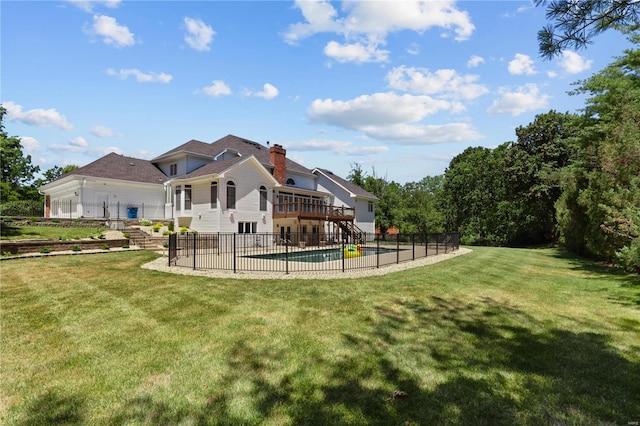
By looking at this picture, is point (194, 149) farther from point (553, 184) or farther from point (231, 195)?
point (553, 184)

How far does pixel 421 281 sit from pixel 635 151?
26.6ft

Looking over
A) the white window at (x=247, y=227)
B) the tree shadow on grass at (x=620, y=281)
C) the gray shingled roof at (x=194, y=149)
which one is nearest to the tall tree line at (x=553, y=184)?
the tree shadow on grass at (x=620, y=281)

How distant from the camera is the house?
2445 cm

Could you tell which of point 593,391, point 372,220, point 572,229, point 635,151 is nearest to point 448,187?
point 372,220

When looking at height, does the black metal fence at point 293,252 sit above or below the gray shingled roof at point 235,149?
below

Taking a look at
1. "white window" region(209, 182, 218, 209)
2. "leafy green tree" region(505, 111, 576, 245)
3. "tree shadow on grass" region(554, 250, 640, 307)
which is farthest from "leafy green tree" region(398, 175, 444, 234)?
"white window" region(209, 182, 218, 209)

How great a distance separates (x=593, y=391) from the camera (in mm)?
3912

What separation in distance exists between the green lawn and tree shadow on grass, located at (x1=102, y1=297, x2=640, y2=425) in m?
18.1

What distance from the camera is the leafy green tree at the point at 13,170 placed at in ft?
67.6

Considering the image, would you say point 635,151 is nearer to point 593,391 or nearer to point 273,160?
point 593,391

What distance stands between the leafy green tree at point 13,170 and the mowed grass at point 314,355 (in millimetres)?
17137

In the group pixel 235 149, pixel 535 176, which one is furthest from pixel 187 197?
pixel 535 176

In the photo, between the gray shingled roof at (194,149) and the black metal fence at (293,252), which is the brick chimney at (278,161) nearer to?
the gray shingled roof at (194,149)

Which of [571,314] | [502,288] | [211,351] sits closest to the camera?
[211,351]
